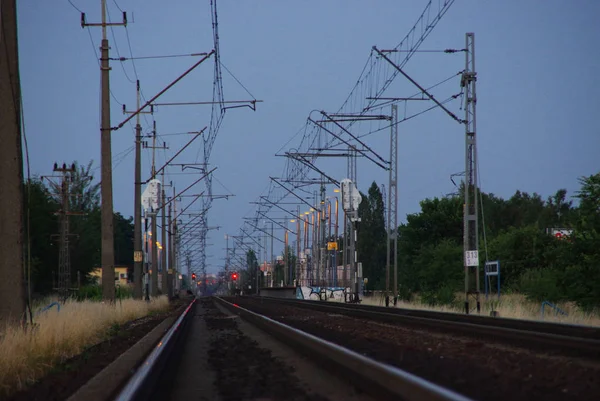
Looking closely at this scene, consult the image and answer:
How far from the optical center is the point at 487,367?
11.6m

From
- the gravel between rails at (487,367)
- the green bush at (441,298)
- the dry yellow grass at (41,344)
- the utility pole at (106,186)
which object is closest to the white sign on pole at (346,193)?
the green bush at (441,298)

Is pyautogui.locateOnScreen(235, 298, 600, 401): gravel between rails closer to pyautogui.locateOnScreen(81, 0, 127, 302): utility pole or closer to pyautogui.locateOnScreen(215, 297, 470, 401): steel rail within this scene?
pyautogui.locateOnScreen(215, 297, 470, 401): steel rail

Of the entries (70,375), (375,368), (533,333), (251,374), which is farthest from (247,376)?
(533,333)

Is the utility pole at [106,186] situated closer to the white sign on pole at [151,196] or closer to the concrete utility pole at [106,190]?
the concrete utility pole at [106,190]

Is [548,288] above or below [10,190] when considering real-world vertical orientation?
below

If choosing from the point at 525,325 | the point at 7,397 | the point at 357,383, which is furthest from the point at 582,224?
the point at 7,397

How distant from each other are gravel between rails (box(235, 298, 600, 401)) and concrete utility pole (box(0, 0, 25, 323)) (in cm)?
658

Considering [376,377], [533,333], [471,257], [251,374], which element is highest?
[471,257]

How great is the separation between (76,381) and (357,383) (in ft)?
12.3

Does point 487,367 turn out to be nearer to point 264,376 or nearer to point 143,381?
point 264,376

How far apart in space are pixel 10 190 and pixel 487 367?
33.0 ft

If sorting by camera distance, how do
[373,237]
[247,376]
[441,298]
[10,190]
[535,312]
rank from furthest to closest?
[373,237], [441,298], [535,312], [10,190], [247,376]

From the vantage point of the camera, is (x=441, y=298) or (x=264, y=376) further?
(x=441, y=298)

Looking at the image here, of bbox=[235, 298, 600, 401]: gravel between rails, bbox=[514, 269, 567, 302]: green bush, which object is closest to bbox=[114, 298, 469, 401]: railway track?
bbox=[235, 298, 600, 401]: gravel between rails
